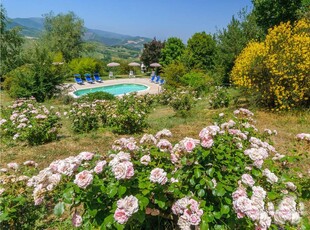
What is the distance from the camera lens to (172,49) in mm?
34031

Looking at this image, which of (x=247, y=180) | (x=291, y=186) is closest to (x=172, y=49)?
(x=291, y=186)

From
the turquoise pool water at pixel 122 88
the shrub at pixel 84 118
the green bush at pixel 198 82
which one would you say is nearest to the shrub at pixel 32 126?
the shrub at pixel 84 118

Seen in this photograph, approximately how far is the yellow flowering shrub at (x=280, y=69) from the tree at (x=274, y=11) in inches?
492

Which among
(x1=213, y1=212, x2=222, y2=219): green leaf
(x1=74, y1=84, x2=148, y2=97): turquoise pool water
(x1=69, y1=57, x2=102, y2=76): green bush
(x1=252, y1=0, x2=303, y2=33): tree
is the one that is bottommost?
(x1=74, y1=84, x2=148, y2=97): turquoise pool water

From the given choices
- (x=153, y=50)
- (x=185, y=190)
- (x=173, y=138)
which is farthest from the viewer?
(x=153, y=50)

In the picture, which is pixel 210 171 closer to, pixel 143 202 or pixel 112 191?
pixel 143 202

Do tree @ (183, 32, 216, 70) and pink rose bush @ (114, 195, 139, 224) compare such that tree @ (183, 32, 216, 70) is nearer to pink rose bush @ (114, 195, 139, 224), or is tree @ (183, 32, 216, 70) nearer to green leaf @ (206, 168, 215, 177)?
green leaf @ (206, 168, 215, 177)

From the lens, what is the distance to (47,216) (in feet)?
11.3

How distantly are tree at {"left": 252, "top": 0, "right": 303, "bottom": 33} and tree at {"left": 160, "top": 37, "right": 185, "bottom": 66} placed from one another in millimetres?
13369

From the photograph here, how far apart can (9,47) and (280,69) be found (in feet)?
93.8

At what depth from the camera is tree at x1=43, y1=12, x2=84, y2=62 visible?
36.8 meters

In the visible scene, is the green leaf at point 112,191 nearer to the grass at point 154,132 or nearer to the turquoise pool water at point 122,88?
the grass at point 154,132

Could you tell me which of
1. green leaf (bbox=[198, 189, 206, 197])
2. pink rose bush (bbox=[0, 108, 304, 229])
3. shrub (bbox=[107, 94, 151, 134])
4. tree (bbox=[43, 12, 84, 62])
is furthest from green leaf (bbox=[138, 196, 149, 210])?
tree (bbox=[43, 12, 84, 62])

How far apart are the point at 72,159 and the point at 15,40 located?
100 ft
